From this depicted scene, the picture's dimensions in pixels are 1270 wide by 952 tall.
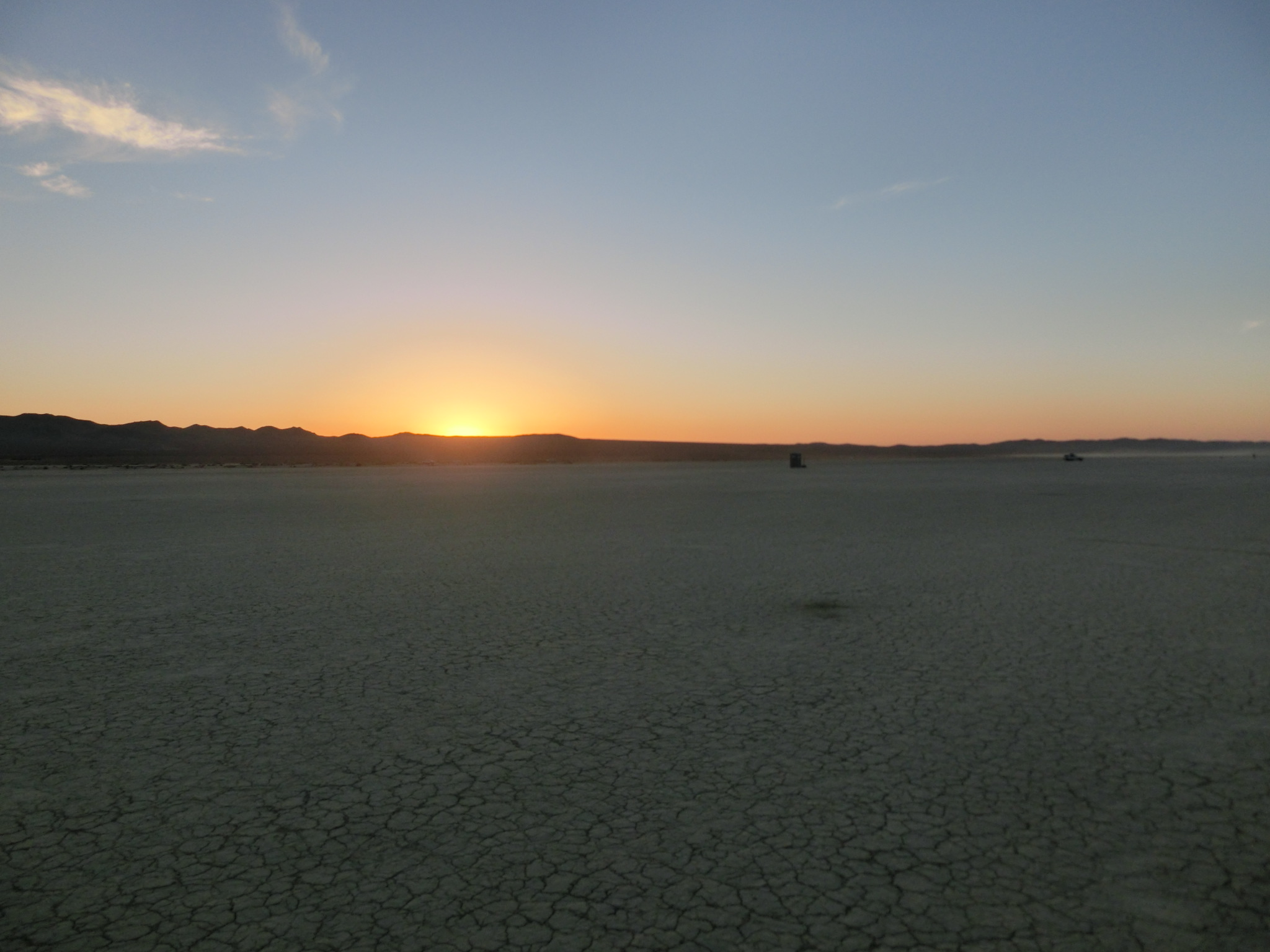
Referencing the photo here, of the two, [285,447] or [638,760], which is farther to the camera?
[285,447]

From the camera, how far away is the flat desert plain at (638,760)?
9.13ft

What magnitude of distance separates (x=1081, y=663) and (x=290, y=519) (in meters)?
17.0

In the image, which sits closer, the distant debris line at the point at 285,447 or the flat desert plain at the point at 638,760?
the flat desert plain at the point at 638,760

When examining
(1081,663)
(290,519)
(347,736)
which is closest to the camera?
(347,736)

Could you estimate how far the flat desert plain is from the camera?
2783 millimetres

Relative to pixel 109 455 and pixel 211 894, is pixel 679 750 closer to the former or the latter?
pixel 211 894

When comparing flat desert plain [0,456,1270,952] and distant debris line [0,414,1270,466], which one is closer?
flat desert plain [0,456,1270,952]

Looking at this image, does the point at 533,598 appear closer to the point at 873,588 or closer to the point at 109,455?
the point at 873,588

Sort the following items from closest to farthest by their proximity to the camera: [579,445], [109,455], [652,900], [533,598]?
[652,900] < [533,598] < [109,455] < [579,445]

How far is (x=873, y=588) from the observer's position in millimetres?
9016

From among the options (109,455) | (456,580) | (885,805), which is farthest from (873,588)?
(109,455)

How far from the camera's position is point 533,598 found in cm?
855

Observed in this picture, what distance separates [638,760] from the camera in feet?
13.4

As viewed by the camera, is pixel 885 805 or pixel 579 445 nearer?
pixel 885 805
